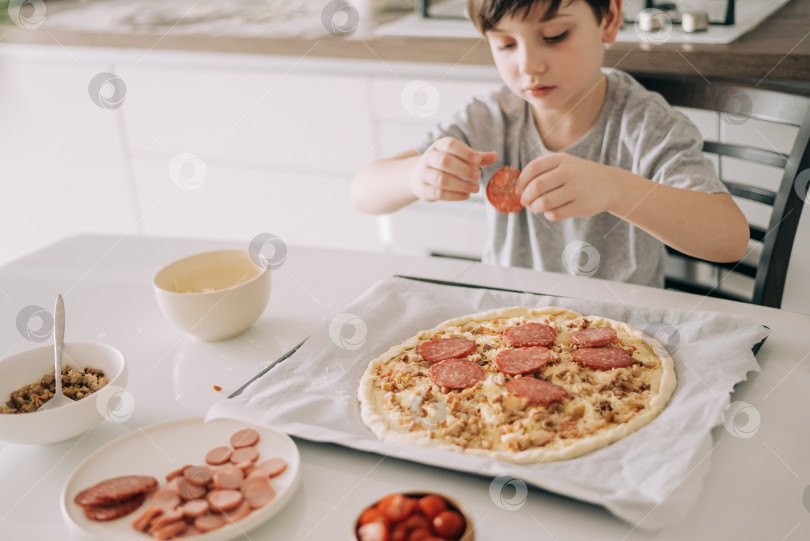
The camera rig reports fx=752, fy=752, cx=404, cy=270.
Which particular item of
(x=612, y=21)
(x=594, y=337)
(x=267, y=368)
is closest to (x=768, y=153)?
(x=612, y=21)

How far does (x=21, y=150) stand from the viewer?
A: 9.46 feet

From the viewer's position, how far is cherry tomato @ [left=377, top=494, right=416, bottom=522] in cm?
66

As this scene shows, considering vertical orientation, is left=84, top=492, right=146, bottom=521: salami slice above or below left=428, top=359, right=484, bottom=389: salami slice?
above

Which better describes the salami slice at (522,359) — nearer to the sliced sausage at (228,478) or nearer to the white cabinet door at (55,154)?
the sliced sausage at (228,478)

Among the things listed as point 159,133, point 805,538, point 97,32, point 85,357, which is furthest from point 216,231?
point 805,538

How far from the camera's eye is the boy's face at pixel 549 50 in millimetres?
1223

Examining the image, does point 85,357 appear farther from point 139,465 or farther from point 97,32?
point 97,32

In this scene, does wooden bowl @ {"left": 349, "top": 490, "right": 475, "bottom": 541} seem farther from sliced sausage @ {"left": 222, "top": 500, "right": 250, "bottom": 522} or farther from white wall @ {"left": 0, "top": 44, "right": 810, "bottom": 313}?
white wall @ {"left": 0, "top": 44, "right": 810, "bottom": 313}

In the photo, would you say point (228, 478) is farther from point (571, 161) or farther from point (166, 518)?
point (571, 161)

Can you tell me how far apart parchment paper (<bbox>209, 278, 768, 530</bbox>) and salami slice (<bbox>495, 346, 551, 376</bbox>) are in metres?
0.16

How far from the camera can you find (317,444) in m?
0.88

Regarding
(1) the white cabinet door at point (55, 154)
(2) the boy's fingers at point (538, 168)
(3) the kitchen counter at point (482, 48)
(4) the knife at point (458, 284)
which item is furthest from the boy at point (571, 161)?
(1) the white cabinet door at point (55, 154)

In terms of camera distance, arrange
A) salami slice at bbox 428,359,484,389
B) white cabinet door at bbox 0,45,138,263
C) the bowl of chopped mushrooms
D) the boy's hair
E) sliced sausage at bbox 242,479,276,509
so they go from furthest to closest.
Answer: white cabinet door at bbox 0,45,138,263
the boy's hair
salami slice at bbox 428,359,484,389
the bowl of chopped mushrooms
sliced sausage at bbox 242,479,276,509

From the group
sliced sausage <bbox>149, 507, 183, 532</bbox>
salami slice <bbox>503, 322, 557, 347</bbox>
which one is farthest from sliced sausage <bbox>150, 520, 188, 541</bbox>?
salami slice <bbox>503, 322, 557, 347</bbox>
